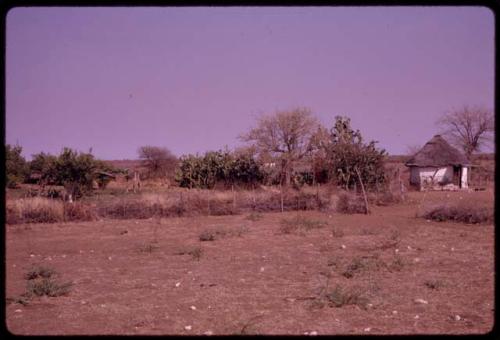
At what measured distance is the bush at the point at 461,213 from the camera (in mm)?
15328

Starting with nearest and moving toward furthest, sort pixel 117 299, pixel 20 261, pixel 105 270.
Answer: pixel 117 299 < pixel 105 270 < pixel 20 261

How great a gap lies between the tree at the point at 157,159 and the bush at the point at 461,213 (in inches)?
1521

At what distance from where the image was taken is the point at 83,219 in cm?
1917

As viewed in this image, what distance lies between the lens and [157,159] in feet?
182

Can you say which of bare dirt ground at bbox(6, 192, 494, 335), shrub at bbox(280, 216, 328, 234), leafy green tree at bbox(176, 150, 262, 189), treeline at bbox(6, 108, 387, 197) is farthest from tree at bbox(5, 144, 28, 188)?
shrub at bbox(280, 216, 328, 234)

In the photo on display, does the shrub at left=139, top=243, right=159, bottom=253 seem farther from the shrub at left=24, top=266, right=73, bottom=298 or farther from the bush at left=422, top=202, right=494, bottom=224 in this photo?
the bush at left=422, top=202, right=494, bottom=224

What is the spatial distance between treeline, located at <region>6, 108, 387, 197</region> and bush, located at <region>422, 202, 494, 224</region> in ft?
23.3

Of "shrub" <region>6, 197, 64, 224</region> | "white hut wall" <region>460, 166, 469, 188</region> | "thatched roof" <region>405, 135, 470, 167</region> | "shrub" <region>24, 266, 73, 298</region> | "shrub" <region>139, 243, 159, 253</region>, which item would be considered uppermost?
"thatched roof" <region>405, 135, 470, 167</region>

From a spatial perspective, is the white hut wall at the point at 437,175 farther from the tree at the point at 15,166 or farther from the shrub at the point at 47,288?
the shrub at the point at 47,288

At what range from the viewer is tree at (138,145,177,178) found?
53.6 meters
